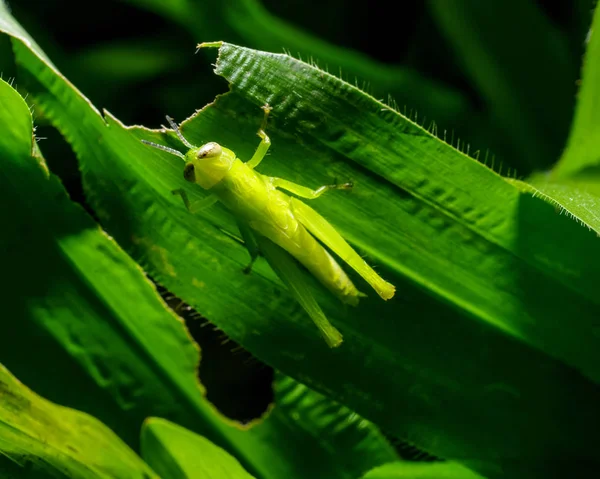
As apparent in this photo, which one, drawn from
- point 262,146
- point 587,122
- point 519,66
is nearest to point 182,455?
point 262,146

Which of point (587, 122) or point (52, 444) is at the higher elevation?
point (587, 122)

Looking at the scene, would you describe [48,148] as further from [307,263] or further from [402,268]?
[402,268]

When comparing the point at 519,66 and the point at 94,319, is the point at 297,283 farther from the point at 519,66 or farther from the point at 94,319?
the point at 519,66

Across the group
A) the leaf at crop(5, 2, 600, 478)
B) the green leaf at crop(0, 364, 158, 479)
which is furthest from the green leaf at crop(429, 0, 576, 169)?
the green leaf at crop(0, 364, 158, 479)

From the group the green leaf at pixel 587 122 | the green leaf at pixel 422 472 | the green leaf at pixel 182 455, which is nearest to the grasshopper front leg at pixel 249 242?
the green leaf at pixel 182 455

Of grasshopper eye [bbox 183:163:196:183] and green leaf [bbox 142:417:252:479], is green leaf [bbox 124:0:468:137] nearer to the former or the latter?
grasshopper eye [bbox 183:163:196:183]

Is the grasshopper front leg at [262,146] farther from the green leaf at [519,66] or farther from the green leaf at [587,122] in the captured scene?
the green leaf at [519,66]
